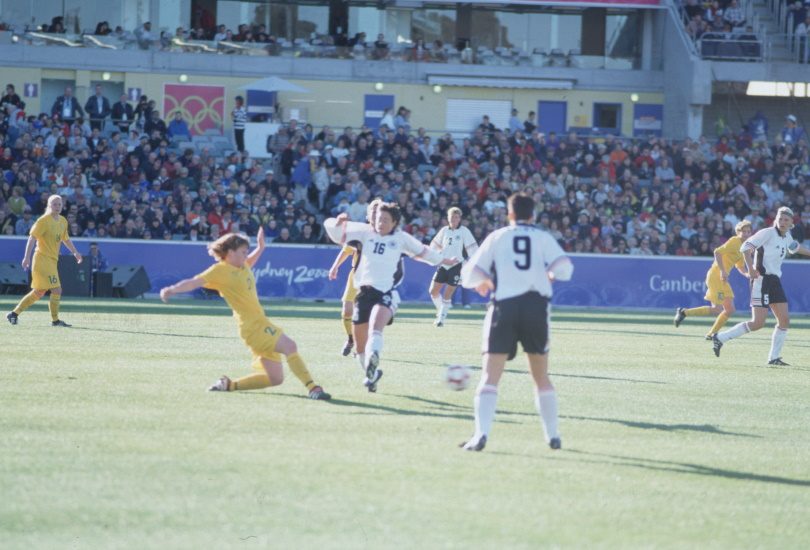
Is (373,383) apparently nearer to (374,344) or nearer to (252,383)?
(374,344)

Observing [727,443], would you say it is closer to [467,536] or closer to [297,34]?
[467,536]

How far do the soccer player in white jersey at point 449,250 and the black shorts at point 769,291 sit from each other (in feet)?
21.6

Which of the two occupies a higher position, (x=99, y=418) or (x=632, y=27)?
(x=632, y=27)

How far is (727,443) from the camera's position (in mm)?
11000

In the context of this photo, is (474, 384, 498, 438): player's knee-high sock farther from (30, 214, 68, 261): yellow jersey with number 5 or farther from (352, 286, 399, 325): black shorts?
(30, 214, 68, 261): yellow jersey with number 5

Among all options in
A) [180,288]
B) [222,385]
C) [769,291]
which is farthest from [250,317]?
[769,291]

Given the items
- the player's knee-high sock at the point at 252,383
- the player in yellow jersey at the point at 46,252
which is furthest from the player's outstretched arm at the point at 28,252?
the player's knee-high sock at the point at 252,383

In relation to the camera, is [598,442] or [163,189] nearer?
[598,442]

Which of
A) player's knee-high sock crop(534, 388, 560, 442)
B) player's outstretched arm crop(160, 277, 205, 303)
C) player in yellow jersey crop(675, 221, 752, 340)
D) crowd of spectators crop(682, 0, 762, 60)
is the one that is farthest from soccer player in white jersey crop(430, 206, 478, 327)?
crowd of spectators crop(682, 0, 762, 60)

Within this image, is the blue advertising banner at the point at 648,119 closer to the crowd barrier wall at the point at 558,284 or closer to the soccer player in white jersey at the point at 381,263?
the crowd barrier wall at the point at 558,284

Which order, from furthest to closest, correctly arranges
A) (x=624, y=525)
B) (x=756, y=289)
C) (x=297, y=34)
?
(x=297, y=34) → (x=756, y=289) → (x=624, y=525)

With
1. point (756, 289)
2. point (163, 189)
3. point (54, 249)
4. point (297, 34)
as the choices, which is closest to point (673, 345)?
point (756, 289)

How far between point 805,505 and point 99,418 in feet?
18.5

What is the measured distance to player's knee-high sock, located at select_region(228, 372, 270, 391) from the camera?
12984mm
